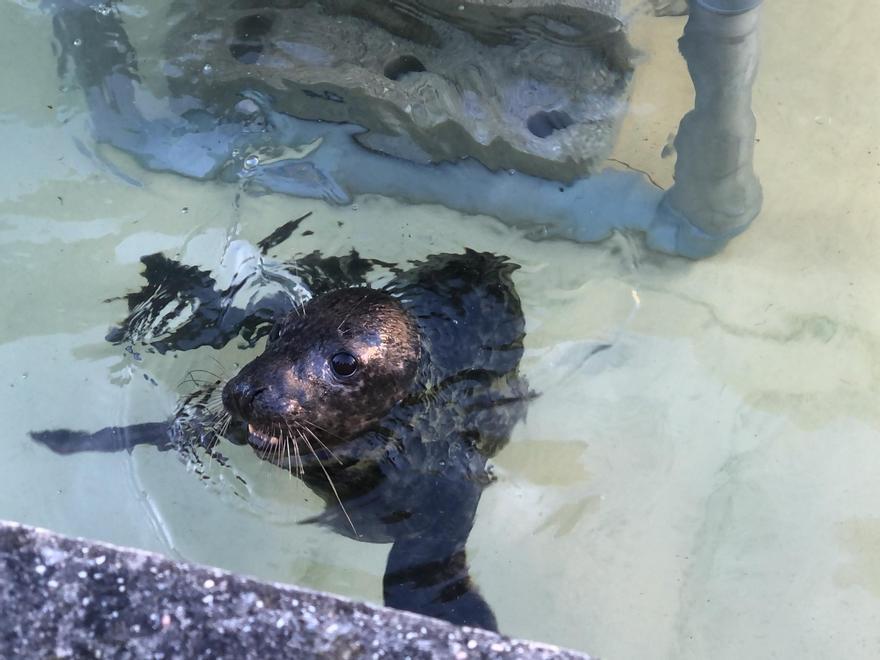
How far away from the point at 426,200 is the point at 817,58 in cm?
247

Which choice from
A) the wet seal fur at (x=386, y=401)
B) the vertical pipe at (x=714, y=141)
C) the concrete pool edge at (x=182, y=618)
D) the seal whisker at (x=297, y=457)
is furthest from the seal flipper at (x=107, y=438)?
the vertical pipe at (x=714, y=141)

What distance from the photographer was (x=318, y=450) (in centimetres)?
385

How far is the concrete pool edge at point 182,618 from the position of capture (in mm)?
2219

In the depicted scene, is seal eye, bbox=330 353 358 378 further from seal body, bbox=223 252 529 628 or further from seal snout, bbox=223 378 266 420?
seal snout, bbox=223 378 266 420

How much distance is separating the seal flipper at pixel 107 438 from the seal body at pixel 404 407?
86 centimetres

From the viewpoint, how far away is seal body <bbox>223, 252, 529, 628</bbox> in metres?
3.58

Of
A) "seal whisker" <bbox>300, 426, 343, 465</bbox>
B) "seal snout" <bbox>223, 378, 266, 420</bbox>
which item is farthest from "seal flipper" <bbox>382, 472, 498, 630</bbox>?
"seal snout" <bbox>223, 378, 266, 420</bbox>

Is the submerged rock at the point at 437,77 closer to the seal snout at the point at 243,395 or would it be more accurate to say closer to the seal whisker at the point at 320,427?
the seal whisker at the point at 320,427

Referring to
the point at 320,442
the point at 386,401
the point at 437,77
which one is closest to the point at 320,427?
the point at 320,442

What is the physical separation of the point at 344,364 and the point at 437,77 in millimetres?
2271

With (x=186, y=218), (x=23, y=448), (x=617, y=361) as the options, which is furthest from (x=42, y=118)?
(x=617, y=361)

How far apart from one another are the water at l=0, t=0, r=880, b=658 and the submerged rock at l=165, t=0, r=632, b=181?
312mm

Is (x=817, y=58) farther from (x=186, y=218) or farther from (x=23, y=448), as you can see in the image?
(x=23, y=448)

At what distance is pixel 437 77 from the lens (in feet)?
16.9
